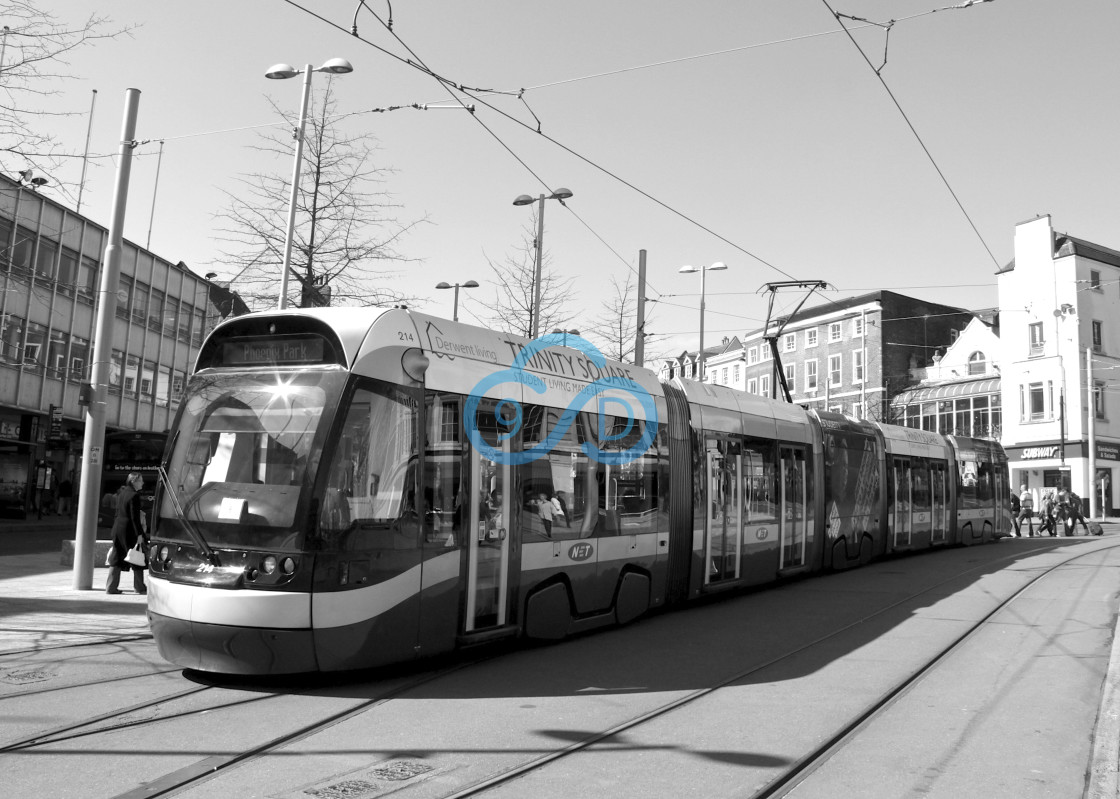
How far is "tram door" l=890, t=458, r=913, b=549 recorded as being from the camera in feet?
68.9

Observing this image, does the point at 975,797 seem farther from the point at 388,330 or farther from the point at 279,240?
the point at 279,240

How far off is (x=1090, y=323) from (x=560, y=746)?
49416mm

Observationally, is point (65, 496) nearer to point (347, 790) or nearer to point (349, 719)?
point (349, 719)

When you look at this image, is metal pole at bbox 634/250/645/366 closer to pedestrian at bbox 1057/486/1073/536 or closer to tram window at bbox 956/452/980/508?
tram window at bbox 956/452/980/508

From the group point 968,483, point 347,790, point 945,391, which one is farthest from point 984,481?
point 945,391

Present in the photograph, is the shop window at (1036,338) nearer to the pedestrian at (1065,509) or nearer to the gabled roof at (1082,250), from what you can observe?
the gabled roof at (1082,250)

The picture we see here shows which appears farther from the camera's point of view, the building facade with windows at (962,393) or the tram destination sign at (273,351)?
the building facade with windows at (962,393)

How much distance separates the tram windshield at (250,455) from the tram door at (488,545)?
166 cm

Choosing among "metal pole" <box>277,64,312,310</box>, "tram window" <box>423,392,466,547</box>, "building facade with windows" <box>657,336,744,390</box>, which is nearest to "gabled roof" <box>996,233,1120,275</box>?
"building facade with windows" <box>657,336,744,390</box>

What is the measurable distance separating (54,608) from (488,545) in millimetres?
6398

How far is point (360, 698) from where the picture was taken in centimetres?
721

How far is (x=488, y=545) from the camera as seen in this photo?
28.4 ft

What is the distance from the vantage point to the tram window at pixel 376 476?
7.33 metres

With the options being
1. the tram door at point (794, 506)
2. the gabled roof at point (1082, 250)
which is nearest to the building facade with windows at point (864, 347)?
the gabled roof at point (1082, 250)
